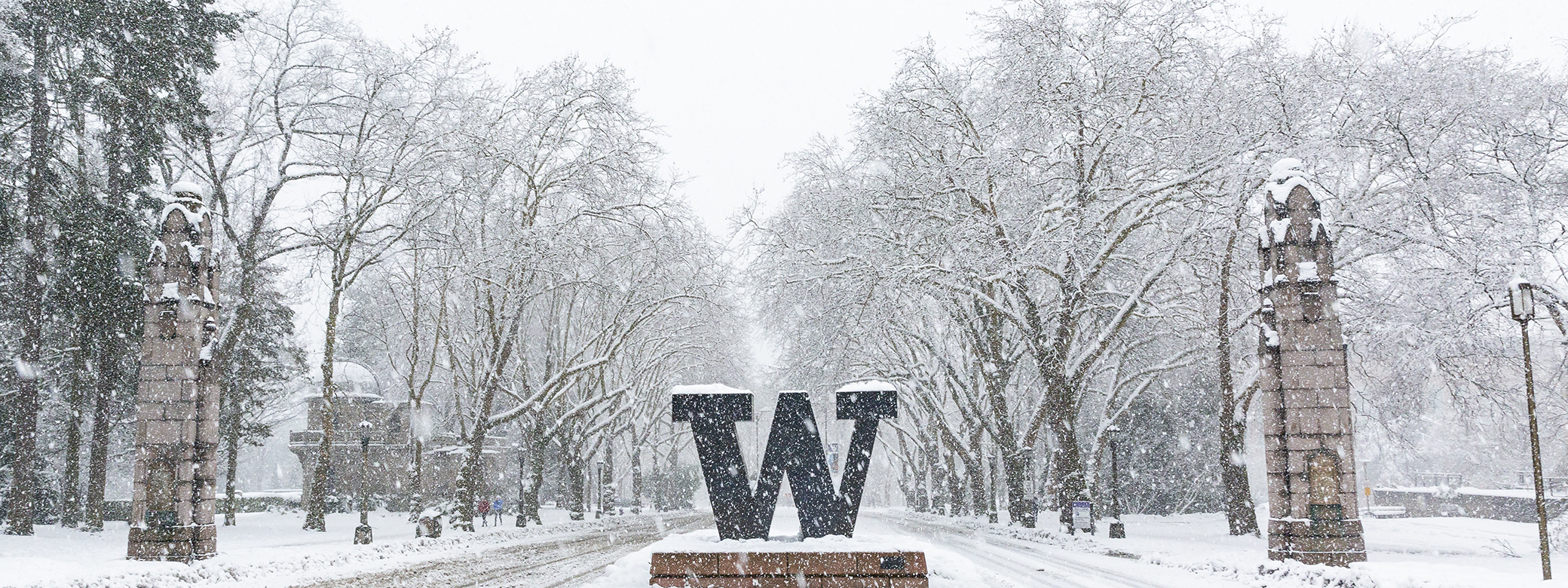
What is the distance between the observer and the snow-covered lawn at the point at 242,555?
1334cm

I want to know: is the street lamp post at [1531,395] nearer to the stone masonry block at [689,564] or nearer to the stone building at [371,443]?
the stone masonry block at [689,564]

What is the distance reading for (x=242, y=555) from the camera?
57.6ft

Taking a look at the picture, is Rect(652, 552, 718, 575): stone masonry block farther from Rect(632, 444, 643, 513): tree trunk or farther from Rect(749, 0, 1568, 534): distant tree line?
Rect(632, 444, 643, 513): tree trunk

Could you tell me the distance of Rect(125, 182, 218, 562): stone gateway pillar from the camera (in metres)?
14.8

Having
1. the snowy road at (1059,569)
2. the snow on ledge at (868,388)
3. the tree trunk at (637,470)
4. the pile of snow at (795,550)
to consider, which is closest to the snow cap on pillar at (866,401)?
the snow on ledge at (868,388)

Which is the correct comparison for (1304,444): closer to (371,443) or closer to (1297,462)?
(1297,462)

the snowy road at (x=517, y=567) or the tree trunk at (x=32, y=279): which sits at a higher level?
the tree trunk at (x=32, y=279)

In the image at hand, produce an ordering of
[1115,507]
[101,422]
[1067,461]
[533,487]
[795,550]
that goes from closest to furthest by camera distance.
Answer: [795,550], [1115,507], [1067,461], [101,422], [533,487]

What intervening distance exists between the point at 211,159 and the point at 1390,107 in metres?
24.9

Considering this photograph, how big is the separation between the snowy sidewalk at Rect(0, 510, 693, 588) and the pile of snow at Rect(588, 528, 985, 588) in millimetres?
5905

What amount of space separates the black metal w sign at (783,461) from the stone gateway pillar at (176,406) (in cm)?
846

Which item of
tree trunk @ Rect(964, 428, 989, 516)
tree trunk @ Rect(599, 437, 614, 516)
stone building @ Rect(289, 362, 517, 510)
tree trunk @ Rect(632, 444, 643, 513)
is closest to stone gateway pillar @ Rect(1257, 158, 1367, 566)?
tree trunk @ Rect(964, 428, 989, 516)

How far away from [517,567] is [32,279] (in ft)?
45.1

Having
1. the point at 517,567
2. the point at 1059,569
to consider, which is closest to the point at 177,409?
the point at 517,567
